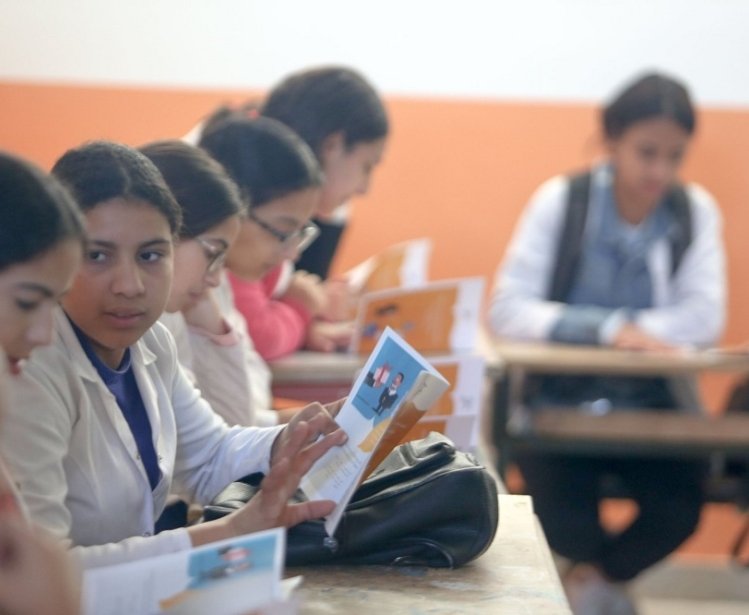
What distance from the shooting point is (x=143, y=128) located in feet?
12.1

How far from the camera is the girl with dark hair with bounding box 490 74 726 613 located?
321 cm

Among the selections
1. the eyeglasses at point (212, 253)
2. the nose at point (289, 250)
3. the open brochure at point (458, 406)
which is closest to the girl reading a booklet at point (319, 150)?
the nose at point (289, 250)

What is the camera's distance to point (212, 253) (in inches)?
70.1

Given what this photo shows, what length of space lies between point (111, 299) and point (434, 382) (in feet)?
1.30

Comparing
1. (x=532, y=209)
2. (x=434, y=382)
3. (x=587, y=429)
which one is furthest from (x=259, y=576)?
(x=532, y=209)

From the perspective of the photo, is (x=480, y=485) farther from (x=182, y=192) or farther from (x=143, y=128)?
(x=143, y=128)

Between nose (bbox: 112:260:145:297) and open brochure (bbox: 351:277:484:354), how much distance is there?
1265 mm


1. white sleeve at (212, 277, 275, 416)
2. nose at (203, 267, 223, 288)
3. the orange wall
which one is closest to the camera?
nose at (203, 267, 223, 288)

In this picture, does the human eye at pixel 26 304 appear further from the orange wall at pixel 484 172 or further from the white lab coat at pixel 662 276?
the orange wall at pixel 484 172

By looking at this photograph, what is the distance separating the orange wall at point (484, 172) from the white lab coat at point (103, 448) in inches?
91.5

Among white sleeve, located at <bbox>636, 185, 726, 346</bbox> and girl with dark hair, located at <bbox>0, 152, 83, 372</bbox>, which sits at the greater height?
girl with dark hair, located at <bbox>0, 152, 83, 372</bbox>

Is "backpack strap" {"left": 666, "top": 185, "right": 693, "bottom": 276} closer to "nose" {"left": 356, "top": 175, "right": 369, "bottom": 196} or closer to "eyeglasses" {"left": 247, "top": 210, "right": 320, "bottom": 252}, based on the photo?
"nose" {"left": 356, "top": 175, "right": 369, "bottom": 196}

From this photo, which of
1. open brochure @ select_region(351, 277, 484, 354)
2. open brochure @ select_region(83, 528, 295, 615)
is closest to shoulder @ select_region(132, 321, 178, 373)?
open brochure @ select_region(83, 528, 295, 615)

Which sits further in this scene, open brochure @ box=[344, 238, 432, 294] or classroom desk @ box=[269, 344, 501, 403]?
open brochure @ box=[344, 238, 432, 294]
